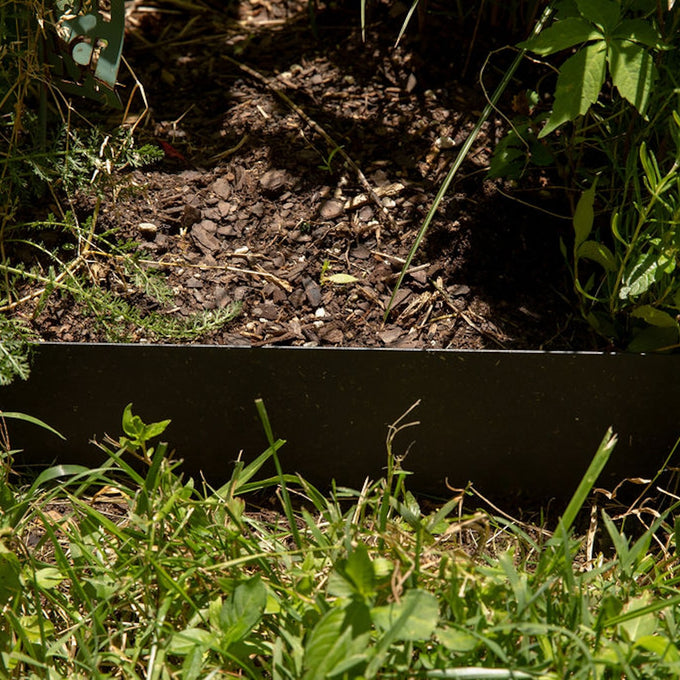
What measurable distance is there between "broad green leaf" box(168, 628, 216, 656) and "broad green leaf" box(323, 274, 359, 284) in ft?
2.07

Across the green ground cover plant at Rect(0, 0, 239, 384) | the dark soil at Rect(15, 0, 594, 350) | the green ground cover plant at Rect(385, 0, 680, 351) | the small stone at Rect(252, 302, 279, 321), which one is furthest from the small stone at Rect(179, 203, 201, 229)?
the green ground cover plant at Rect(385, 0, 680, 351)

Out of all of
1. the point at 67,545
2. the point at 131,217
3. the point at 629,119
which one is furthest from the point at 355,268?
the point at 67,545

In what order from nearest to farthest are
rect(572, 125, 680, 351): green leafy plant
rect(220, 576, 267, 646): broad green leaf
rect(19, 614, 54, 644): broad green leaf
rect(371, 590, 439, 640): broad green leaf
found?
rect(371, 590, 439, 640): broad green leaf → rect(220, 576, 267, 646): broad green leaf → rect(19, 614, 54, 644): broad green leaf → rect(572, 125, 680, 351): green leafy plant

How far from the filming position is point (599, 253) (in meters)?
1.22

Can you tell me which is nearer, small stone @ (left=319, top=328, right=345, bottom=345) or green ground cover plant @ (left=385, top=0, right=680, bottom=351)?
green ground cover plant @ (left=385, top=0, right=680, bottom=351)

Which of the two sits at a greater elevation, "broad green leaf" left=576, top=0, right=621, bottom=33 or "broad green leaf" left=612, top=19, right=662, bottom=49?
"broad green leaf" left=576, top=0, right=621, bottom=33

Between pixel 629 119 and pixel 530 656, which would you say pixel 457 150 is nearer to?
pixel 629 119

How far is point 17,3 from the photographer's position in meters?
1.30

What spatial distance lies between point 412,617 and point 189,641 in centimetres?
29

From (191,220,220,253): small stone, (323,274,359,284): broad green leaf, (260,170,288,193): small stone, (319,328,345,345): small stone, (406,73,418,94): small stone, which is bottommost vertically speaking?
(319,328,345,345): small stone

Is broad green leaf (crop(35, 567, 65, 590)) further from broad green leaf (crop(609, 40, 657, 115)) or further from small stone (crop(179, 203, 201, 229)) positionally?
broad green leaf (crop(609, 40, 657, 115))

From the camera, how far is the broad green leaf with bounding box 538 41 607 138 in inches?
41.1

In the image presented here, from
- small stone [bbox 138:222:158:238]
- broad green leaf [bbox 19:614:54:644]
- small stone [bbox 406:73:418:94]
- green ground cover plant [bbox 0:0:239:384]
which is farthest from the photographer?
small stone [bbox 406:73:418:94]

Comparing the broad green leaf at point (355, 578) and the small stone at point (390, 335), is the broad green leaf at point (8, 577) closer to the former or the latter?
the broad green leaf at point (355, 578)
